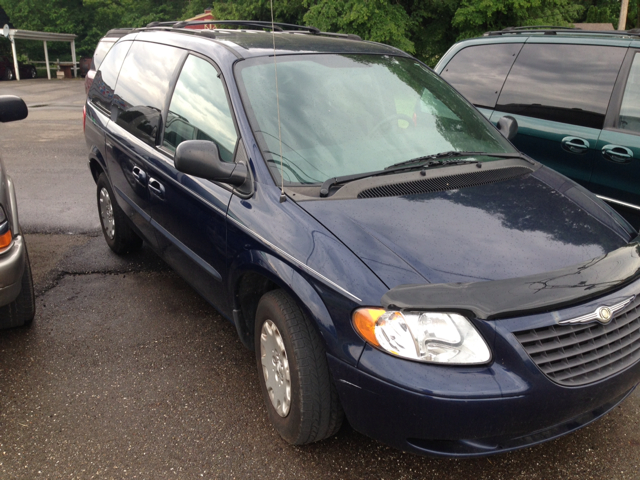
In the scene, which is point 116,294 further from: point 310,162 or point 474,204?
point 474,204

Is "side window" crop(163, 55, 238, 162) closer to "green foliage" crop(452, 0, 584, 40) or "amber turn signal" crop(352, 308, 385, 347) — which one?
"amber turn signal" crop(352, 308, 385, 347)

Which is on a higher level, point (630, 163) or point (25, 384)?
point (630, 163)

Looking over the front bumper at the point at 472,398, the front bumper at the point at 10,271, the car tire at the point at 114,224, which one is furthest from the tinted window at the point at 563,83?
the front bumper at the point at 10,271

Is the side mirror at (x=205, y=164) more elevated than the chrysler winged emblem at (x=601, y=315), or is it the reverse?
the side mirror at (x=205, y=164)

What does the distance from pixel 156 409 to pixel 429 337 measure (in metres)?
1.62

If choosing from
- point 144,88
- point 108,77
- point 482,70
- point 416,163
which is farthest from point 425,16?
point 416,163

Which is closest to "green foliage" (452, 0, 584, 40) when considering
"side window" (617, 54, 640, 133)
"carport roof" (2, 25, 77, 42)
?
"side window" (617, 54, 640, 133)

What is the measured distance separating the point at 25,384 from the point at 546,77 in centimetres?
431

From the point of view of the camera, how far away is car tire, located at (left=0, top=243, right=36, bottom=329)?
11.9 ft

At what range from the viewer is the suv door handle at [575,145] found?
4203 mm

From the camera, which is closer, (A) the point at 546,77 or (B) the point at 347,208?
(B) the point at 347,208

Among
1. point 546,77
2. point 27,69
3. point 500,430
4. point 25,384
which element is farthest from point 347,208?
point 27,69

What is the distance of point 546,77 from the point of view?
15.1ft

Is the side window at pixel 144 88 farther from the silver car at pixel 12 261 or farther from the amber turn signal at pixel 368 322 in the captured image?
the amber turn signal at pixel 368 322
